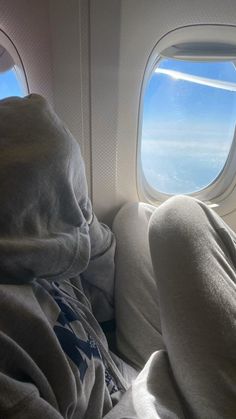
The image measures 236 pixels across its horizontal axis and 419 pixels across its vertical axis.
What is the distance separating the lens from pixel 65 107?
112 cm

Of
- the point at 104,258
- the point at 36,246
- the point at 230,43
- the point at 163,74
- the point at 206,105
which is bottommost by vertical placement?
the point at 104,258

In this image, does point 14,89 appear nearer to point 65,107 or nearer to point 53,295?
point 65,107

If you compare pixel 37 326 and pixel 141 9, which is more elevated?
pixel 141 9

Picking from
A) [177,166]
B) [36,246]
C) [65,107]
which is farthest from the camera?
[177,166]

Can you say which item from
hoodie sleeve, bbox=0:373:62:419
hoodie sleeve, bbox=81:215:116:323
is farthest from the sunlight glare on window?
hoodie sleeve, bbox=0:373:62:419

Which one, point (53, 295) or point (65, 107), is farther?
point (65, 107)

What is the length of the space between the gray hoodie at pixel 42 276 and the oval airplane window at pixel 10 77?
16.1 inches

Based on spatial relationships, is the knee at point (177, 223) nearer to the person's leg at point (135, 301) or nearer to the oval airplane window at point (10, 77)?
the person's leg at point (135, 301)

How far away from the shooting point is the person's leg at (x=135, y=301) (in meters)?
0.98

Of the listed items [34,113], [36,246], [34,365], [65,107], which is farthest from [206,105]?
[34,365]

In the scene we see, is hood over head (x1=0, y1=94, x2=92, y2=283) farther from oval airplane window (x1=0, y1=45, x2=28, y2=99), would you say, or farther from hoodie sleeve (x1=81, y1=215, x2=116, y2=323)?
oval airplane window (x1=0, y1=45, x2=28, y2=99)

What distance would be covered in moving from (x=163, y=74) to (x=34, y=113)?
0.78 meters

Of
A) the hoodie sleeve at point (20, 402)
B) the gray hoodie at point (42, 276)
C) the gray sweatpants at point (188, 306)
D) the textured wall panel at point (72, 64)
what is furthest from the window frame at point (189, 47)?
the hoodie sleeve at point (20, 402)

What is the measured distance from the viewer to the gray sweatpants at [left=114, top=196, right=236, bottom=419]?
64 cm
